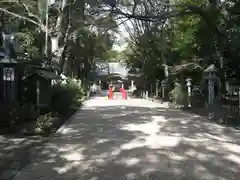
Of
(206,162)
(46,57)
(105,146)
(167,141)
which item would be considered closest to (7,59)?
(46,57)

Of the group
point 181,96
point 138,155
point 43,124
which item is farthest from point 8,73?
point 181,96

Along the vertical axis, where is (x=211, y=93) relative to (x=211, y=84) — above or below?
below

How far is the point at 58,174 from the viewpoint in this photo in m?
5.39

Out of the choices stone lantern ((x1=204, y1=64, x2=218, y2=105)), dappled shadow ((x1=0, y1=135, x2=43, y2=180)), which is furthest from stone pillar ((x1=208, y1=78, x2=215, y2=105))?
dappled shadow ((x1=0, y1=135, x2=43, y2=180))

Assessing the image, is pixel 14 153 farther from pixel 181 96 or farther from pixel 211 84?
pixel 181 96

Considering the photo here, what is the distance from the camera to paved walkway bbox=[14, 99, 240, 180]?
5402 mm

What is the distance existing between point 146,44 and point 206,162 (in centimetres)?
2454

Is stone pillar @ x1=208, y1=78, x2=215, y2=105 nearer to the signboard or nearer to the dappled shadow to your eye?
the signboard

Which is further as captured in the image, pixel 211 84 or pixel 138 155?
pixel 211 84

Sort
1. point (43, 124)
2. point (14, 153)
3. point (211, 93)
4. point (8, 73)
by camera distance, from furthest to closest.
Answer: point (211, 93)
point (8, 73)
point (43, 124)
point (14, 153)

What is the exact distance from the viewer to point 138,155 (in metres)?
6.80

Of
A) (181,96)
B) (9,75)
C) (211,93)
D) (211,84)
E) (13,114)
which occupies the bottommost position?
(13,114)

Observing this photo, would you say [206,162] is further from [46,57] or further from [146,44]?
[146,44]

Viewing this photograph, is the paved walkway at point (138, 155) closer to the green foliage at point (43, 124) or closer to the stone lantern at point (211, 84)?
the green foliage at point (43, 124)
